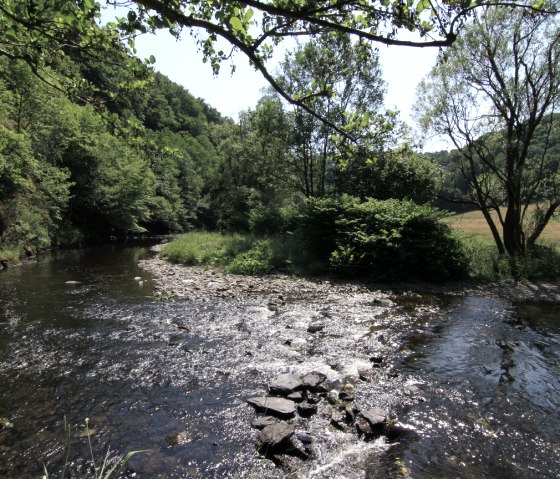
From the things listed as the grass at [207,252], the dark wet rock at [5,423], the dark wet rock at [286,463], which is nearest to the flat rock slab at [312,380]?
the dark wet rock at [286,463]

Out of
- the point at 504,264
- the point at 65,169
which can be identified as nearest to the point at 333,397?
the point at 504,264

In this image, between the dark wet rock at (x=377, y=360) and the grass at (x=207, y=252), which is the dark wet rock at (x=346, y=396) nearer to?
the dark wet rock at (x=377, y=360)

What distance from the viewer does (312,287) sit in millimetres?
15352

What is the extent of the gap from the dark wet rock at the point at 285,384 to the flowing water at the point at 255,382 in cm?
29

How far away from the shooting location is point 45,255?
81.2ft

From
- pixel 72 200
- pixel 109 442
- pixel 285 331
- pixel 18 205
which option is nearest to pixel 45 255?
pixel 18 205

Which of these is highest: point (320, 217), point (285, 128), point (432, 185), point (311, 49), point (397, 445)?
point (311, 49)

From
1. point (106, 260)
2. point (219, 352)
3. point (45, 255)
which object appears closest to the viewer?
point (219, 352)

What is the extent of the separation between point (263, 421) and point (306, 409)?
0.69 meters

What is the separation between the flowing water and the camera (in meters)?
4.65

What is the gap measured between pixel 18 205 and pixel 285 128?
64.0 ft

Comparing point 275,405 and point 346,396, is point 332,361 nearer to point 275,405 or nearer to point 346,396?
point 346,396

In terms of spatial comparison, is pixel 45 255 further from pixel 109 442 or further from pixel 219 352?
pixel 109 442

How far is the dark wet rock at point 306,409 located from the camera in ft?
18.3
